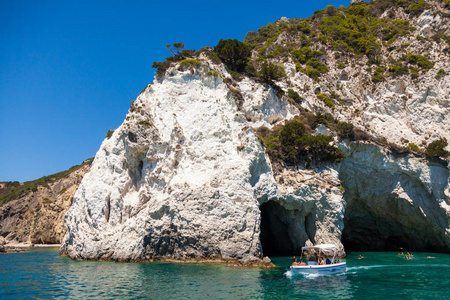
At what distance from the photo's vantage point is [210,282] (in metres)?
18.1

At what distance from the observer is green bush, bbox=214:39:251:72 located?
41.4 m

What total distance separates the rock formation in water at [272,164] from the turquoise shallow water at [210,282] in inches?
161

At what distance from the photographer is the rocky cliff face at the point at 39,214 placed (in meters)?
55.6

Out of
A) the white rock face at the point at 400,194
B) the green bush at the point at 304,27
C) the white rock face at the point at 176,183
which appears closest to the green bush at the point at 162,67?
the white rock face at the point at 176,183

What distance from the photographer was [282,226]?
37.0 m

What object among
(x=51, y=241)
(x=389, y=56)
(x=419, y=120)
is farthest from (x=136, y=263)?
(x=389, y=56)

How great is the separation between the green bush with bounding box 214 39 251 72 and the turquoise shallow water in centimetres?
2672

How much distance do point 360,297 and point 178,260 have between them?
15.1 m

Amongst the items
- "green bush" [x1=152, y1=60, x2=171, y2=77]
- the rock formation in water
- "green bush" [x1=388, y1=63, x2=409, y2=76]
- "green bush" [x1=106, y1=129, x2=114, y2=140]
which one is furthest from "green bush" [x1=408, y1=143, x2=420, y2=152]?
"green bush" [x1=106, y1=129, x2=114, y2=140]

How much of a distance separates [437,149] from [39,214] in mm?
61551

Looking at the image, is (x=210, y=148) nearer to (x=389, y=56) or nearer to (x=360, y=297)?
(x=360, y=297)

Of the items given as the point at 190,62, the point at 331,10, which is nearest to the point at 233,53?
the point at 190,62

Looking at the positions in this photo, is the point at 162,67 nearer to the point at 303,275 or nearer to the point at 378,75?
the point at 303,275

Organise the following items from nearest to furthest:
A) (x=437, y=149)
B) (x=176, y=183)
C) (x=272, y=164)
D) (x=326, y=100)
Result: (x=176, y=183)
(x=272, y=164)
(x=437, y=149)
(x=326, y=100)
